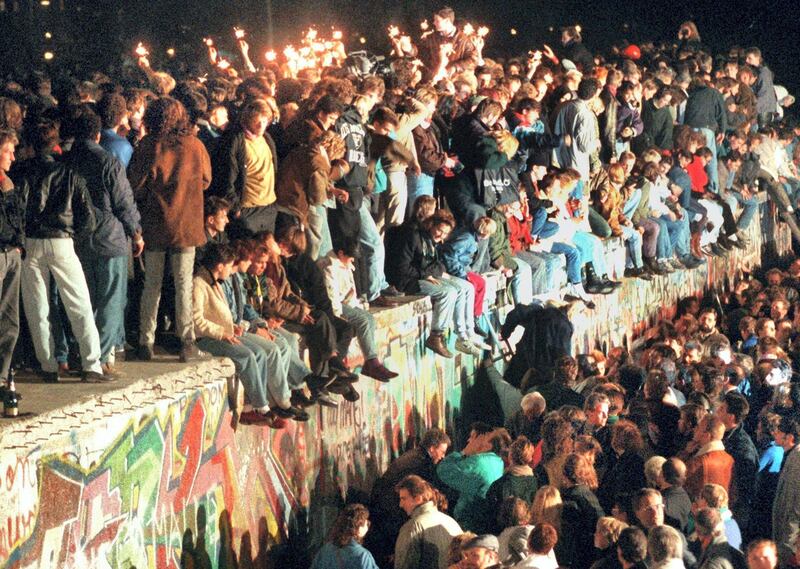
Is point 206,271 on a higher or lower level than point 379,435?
higher

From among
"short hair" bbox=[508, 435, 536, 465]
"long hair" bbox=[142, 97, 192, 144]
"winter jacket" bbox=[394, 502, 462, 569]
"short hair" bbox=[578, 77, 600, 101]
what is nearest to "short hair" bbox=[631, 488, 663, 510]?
"winter jacket" bbox=[394, 502, 462, 569]

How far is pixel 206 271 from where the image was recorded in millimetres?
12906

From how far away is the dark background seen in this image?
80.5ft

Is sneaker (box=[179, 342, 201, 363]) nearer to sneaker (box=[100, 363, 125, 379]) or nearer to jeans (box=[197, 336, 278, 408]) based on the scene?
jeans (box=[197, 336, 278, 408])

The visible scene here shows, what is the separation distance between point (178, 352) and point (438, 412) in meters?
5.04

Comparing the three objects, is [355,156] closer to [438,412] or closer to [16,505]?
[438,412]

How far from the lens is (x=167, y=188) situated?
1249 cm

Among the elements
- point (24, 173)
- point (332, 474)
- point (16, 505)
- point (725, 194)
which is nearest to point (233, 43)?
point (725, 194)

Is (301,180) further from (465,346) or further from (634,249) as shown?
(634,249)

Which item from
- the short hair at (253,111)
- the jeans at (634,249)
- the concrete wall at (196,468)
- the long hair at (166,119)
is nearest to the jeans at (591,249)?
the jeans at (634,249)

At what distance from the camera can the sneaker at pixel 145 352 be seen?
41.4 feet

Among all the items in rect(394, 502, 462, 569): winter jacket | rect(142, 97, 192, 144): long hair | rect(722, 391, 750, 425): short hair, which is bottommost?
rect(394, 502, 462, 569): winter jacket

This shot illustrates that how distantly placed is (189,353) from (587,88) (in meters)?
8.85

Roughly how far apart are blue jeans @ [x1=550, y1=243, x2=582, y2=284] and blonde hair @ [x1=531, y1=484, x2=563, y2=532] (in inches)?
299
